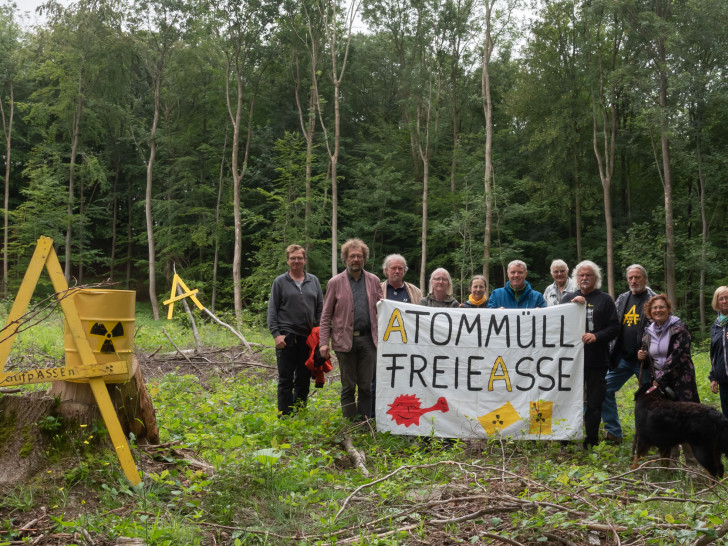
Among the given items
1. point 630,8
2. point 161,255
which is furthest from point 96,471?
point 161,255

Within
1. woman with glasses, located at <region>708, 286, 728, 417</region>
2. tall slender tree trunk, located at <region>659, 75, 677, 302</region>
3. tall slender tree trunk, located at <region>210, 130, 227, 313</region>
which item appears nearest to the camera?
woman with glasses, located at <region>708, 286, 728, 417</region>

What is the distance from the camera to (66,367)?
3.78m

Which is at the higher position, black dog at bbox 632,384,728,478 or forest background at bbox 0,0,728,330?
forest background at bbox 0,0,728,330

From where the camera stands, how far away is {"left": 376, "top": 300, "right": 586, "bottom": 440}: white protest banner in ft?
20.7

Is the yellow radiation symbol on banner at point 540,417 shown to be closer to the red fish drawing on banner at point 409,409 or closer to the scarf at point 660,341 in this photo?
the red fish drawing on banner at point 409,409

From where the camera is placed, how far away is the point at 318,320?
7.00 metres

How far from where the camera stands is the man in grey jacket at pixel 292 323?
261 inches

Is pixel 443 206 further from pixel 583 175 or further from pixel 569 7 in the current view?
pixel 569 7

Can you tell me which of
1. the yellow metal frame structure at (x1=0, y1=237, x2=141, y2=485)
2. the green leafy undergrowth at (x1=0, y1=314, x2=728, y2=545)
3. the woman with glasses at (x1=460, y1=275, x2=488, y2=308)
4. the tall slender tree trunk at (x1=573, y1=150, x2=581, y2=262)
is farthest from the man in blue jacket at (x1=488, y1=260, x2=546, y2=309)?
the tall slender tree trunk at (x1=573, y1=150, x2=581, y2=262)

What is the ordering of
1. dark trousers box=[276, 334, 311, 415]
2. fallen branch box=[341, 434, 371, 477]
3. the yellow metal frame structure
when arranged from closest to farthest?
the yellow metal frame structure, fallen branch box=[341, 434, 371, 477], dark trousers box=[276, 334, 311, 415]

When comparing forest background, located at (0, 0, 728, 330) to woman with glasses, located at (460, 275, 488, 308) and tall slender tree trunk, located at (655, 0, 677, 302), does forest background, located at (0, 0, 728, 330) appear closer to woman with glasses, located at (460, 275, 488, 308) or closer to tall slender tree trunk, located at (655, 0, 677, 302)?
tall slender tree trunk, located at (655, 0, 677, 302)

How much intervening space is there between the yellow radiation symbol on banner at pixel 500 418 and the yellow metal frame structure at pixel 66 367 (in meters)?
3.54

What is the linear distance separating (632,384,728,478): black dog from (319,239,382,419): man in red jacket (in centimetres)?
256

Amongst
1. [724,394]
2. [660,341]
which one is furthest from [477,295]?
[724,394]
